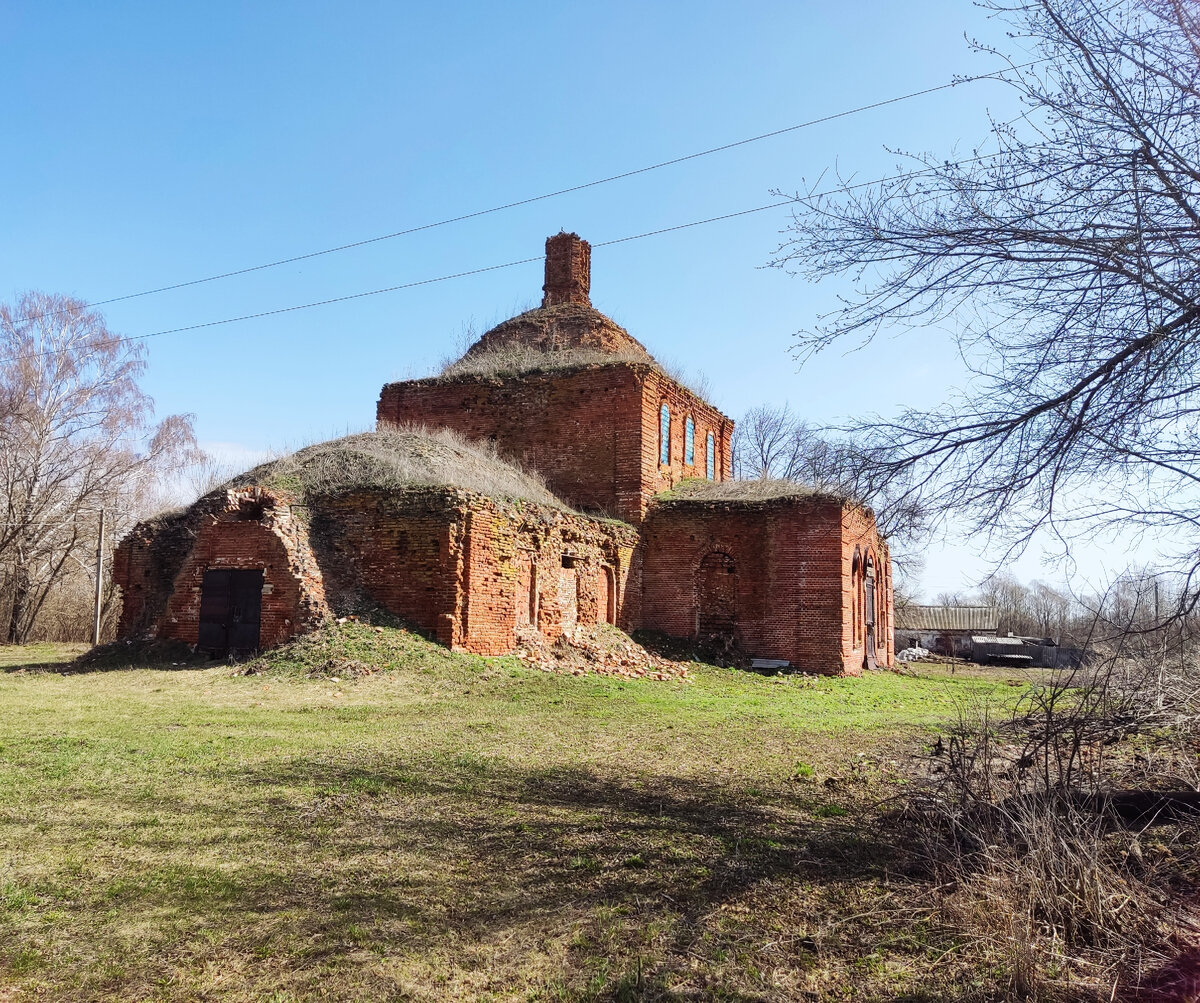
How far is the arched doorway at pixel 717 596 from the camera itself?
20.1m

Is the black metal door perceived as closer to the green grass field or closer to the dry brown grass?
the green grass field

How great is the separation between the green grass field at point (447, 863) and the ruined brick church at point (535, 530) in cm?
539

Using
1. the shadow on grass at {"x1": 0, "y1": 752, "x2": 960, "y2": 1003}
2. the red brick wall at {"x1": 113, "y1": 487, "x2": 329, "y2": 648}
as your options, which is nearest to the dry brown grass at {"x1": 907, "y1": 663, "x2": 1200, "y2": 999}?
the shadow on grass at {"x1": 0, "y1": 752, "x2": 960, "y2": 1003}

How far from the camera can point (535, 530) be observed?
662 inches

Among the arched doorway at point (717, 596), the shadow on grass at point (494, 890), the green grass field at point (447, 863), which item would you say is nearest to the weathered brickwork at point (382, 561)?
the arched doorway at point (717, 596)

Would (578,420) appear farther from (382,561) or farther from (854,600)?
(854,600)

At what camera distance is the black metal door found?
15016mm

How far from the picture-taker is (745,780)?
718 cm

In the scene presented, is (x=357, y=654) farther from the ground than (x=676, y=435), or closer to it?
closer to it

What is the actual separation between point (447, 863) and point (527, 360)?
19.7 meters

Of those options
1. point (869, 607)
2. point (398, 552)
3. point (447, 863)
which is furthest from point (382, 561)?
point (869, 607)

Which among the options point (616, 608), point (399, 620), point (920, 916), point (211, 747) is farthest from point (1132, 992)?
point (616, 608)

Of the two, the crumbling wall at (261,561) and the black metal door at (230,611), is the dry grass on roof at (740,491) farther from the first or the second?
the black metal door at (230,611)

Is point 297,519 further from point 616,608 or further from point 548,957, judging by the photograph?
point 548,957
